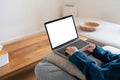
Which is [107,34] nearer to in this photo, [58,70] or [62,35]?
[62,35]

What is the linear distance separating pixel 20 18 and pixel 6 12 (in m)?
0.25

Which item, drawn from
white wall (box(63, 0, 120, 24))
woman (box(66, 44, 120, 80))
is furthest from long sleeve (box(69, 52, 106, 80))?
white wall (box(63, 0, 120, 24))

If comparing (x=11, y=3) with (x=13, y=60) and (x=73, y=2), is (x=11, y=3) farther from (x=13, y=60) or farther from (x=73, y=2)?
(x=73, y=2)

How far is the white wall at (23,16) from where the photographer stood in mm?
2332

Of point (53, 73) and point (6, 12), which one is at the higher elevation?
point (6, 12)

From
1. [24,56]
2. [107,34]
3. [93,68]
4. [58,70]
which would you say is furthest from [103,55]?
[24,56]

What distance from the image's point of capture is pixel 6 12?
232 cm

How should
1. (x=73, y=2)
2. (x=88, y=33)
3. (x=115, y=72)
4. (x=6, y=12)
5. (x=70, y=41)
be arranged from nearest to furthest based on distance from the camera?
(x=115, y=72) < (x=70, y=41) < (x=88, y=33) < (x=6, y=12) < (x=73, y=2)

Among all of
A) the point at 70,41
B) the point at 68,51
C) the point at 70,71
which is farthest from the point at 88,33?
the point at 70,71

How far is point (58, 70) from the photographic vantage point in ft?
3.66

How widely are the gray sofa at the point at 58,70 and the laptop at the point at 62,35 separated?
96 millimetres

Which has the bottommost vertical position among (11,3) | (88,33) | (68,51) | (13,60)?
(13,60)

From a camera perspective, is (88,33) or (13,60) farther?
(88,33)

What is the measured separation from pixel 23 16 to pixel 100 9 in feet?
4.17
